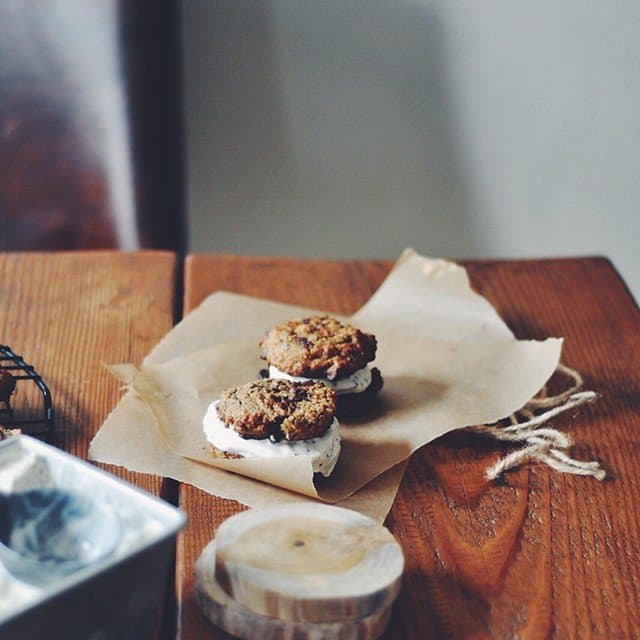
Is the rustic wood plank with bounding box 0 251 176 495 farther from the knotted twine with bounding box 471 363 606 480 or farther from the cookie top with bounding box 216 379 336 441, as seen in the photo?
the knotted twine with bounding box 471 363 606 480

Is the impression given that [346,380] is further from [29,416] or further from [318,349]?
[29,416]

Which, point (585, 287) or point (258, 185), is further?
point (258, 185)

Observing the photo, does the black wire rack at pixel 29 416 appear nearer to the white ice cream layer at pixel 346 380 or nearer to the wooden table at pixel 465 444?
the wooden table at pixel 465 444

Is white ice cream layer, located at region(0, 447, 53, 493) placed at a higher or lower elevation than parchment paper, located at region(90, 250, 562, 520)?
higher

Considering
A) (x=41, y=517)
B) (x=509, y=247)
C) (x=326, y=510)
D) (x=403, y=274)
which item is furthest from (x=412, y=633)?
(x=509, y=247)

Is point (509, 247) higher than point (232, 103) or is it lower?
lower

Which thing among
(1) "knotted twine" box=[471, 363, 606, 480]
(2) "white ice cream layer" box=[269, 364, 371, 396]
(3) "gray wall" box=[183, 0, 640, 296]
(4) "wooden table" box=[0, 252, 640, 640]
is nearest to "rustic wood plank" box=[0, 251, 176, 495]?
(4) "wooden table" box=[0, 252, 640, 640]

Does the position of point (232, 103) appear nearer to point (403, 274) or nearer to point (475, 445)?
point (403, 274)

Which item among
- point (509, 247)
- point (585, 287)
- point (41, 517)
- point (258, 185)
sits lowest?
point (509, 247)
